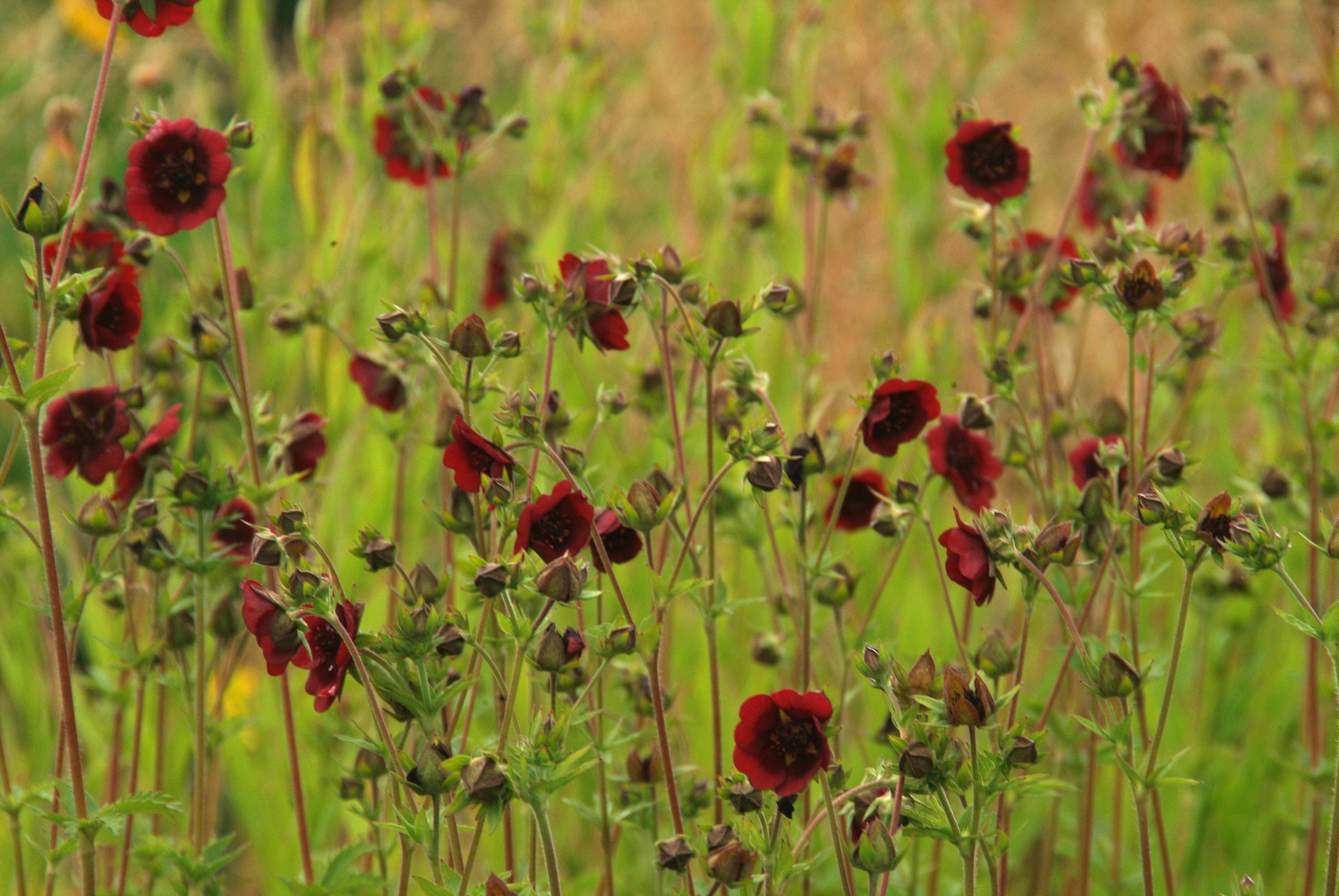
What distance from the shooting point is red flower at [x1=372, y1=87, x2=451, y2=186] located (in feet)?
Answer: 4.18

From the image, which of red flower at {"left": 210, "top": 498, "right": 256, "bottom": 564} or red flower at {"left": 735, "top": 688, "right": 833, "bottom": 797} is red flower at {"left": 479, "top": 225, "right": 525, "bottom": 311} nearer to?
red flower at {"left": 210, "top": 498, "right": 256, "bottom": 564}

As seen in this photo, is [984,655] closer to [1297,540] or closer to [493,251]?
[1297,540]

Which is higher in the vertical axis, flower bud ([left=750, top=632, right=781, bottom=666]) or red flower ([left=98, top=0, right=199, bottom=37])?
red flower ([left=98, top=0, right=199, bottom=37])

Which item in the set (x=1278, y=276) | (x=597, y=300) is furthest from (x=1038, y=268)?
(x=597, y=300)

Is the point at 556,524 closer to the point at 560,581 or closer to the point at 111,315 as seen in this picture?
the point at 560,581

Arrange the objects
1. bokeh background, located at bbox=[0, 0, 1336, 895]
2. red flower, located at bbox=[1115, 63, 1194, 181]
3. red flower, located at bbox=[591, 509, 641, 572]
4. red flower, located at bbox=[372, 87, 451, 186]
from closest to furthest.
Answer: red flower, located at bbox=[591, 509, 641, 572]
red flower, located at bbox=[1115, 63, 1194, 181]
red flower, located at bbox=[372, 87, 451, 186]
bokeh background, located at bbox=[0, 0, 1336, 895]

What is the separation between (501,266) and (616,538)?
0.75 meters

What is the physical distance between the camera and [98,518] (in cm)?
87

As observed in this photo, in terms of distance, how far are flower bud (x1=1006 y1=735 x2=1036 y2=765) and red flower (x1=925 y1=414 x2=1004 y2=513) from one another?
24 centimetres

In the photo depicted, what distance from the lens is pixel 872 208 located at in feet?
8.00

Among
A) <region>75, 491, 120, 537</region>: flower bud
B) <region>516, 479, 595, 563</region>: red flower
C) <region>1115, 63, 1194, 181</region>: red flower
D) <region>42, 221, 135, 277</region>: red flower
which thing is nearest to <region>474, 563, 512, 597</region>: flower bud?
<region>516, 479, 595, 563</region>: red flower

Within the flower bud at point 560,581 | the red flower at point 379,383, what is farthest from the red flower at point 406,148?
the flower bud at point 560,581

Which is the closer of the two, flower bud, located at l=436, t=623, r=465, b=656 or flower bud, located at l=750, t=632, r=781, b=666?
flower bud, located at l=436, t=623, r=465, b=656

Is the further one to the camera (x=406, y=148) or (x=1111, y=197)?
(x=1111, y=197)
